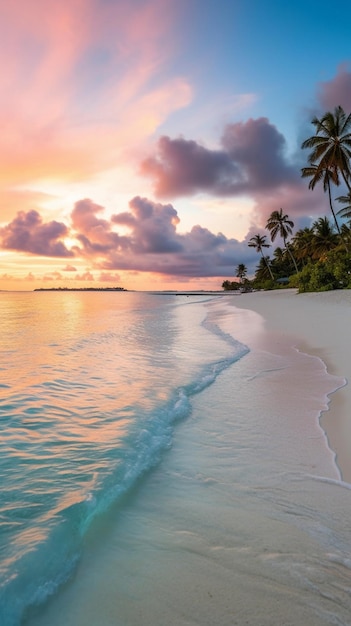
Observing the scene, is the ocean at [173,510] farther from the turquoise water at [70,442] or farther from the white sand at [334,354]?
the white sand at [334,354]

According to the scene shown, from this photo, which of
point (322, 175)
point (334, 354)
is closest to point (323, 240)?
point (322, 175)

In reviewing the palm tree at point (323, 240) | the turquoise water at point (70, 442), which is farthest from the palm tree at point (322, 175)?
the turquoise water at point (70, 442)

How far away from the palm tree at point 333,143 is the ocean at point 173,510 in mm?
32495

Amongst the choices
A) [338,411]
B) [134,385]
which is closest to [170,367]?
[134,385]

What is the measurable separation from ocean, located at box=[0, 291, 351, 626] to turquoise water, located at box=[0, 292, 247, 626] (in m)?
0.02

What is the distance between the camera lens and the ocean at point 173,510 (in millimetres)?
1974

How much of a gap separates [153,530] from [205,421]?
7.86ft

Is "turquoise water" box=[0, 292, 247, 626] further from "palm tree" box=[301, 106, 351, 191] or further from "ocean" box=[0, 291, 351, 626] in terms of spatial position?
"palm tree" box=[301, 106, 351, 191]

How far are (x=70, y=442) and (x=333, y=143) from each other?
1459 inches

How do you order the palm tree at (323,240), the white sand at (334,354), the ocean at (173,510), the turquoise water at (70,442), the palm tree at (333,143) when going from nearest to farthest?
1. the ocean at (173,510)
2. the turquoise water at (70,442)
3. the white sand at (334,354)
4. the palm tree at (333,143)
5. the palm tree at (323,240)

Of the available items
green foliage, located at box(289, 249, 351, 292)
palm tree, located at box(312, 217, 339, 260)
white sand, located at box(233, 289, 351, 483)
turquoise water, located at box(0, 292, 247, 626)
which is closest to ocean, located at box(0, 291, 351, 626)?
turquoise water, located at box(0, 292, 247, 626)

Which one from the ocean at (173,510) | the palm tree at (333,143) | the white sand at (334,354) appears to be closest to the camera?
the ocean at (173,510)

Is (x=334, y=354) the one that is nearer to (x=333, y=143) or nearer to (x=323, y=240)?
(x=333, y=143)

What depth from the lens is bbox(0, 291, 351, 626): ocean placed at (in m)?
1.97
